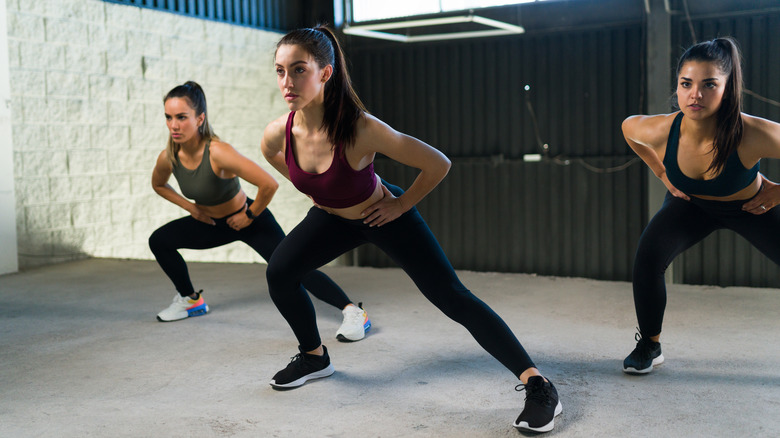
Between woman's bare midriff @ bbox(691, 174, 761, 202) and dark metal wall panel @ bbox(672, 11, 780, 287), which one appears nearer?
woman's bare midriff @ bbox(691, 174, 761, 202)

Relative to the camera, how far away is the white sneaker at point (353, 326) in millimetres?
3713

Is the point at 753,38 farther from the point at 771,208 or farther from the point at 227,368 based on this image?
the point at 227,368

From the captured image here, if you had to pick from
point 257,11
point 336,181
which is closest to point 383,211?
point 336,181

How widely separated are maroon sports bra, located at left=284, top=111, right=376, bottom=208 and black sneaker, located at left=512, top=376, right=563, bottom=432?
2.89 ft

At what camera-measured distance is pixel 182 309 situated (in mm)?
4273

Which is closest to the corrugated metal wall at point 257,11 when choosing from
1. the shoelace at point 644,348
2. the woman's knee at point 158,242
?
the woman's knee at point 158,242

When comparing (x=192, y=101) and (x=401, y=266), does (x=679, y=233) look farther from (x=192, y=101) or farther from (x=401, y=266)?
(x=192, y=101)

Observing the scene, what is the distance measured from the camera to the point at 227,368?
3285mm

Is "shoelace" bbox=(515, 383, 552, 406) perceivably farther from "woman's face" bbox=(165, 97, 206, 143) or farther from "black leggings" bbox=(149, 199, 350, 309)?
"woman's face" bbox=(165, 97, 206, 143)

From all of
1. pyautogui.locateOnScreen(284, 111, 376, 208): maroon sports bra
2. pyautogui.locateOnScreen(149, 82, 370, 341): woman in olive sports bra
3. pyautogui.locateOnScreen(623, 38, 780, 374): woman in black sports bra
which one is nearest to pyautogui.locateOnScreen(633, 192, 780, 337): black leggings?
pyautogui.locateOnScreen(623, 38, 780, 374): woman in black sports bra

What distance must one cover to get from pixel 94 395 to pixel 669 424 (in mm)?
2165

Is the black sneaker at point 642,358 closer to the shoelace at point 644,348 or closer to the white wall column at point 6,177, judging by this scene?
the shoelace at point 644,348

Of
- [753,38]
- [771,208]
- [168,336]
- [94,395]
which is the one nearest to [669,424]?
[771,208]

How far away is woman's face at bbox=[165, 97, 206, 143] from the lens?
148 inches
